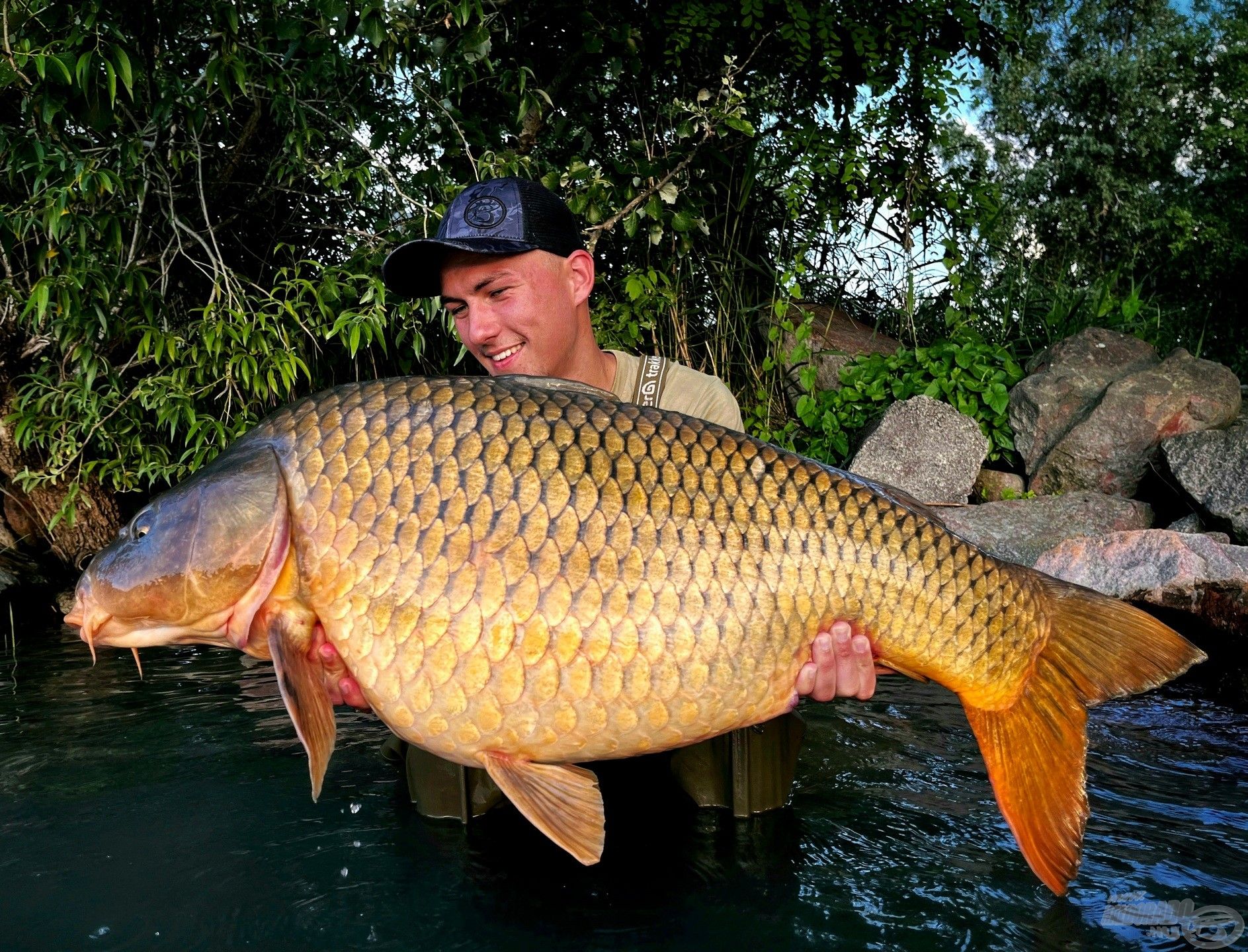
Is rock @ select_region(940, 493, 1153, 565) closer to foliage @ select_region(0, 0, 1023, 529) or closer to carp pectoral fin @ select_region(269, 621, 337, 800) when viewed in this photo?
foliage @ select_region(0, 0, 1023, 529)

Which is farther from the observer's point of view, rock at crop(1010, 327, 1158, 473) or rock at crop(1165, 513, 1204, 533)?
rock at crop(1010, 327, 1158, 473)

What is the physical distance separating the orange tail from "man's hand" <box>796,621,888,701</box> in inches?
7.1

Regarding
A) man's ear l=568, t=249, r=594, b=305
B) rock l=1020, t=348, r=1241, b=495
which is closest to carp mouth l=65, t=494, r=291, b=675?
man's ear l=568, t=249, r=594, b=305

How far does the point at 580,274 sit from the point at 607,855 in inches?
51.3

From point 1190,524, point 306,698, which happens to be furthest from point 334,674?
point 1190,524

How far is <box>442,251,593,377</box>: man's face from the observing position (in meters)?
2.32

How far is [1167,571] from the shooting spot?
3836 mm

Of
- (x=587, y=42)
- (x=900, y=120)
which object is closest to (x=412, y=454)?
(x=587, y=42)

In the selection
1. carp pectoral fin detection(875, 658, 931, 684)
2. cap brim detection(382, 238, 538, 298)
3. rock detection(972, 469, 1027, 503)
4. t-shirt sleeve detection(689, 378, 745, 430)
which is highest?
cap brim detection(382, 238, 538, 298)

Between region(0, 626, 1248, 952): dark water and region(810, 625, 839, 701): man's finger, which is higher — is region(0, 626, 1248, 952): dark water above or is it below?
below

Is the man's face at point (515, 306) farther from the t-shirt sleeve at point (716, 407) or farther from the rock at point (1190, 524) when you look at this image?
the rock at point (1190, 524)

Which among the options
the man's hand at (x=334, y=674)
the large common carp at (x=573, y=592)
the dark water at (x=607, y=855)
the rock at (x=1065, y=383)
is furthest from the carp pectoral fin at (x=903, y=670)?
the rock at (x=1065, y=383)

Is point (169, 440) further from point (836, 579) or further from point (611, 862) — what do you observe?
point (836, 579)

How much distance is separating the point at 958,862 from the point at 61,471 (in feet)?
13.5
